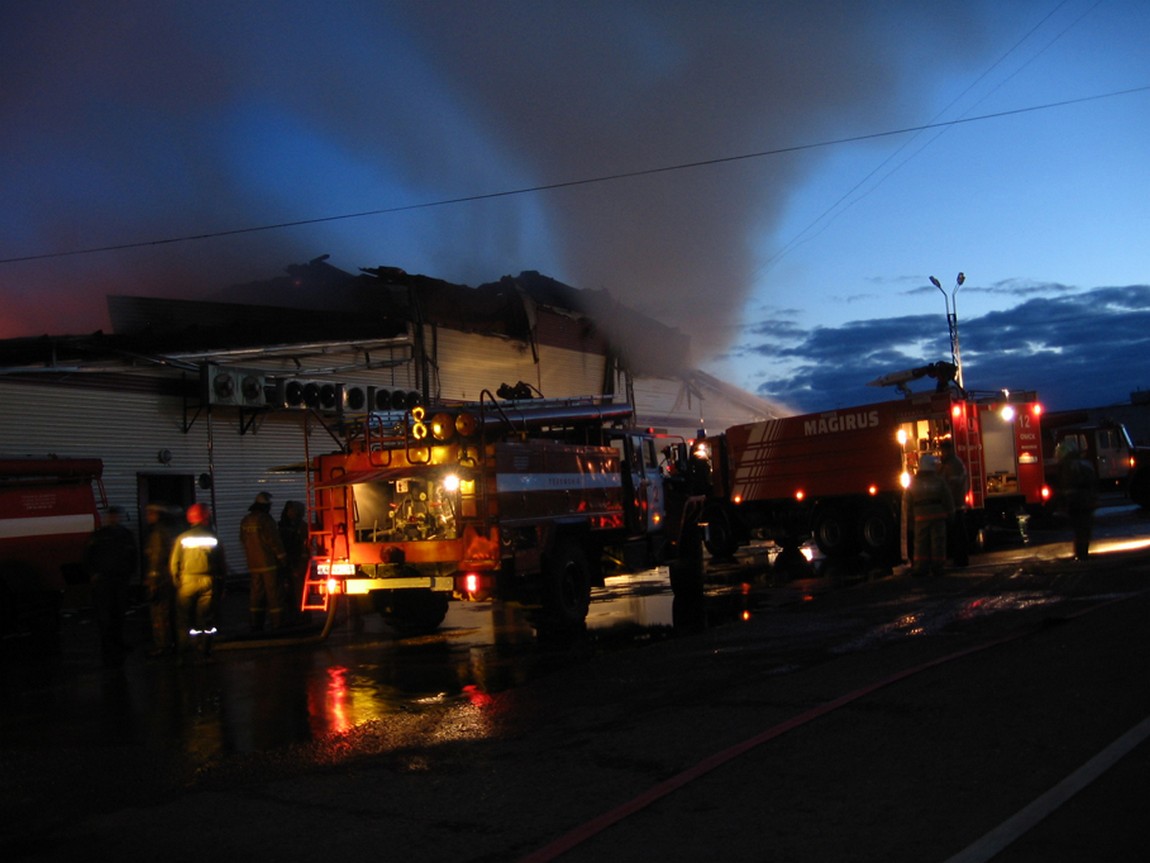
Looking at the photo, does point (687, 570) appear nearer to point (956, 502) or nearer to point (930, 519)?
point (930, 519)

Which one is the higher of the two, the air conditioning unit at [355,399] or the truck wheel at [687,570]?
the air conditioning unit at [355,399]

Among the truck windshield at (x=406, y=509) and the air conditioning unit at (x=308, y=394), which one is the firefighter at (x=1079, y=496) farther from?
the air conditioning unit at (x=308, y=394)

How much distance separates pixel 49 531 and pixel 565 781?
37.1 feet

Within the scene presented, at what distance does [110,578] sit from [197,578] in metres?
1.36

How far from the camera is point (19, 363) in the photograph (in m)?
18.2

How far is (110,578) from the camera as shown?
444 inches

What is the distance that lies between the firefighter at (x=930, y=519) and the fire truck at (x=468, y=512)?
3.81 metres

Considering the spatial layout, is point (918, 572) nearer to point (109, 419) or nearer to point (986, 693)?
point (986, 693)

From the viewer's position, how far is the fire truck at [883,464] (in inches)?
732

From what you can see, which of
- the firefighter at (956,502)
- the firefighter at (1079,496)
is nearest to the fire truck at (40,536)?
the firefighter at (956,502)

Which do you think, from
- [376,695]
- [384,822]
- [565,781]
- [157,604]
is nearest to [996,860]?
[565,781]

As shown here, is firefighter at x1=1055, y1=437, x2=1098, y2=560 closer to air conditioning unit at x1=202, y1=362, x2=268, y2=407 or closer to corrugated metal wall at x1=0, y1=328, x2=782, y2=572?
corrugated metal wall at x1=0, y1=328, x2=782, y2=572

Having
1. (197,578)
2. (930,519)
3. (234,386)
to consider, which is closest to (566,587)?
(197,578)

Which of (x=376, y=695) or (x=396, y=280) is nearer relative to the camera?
(x=376, y=695)
